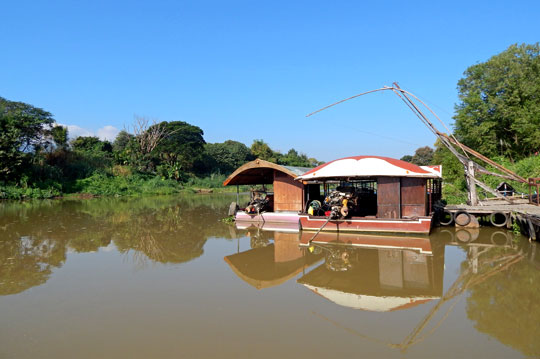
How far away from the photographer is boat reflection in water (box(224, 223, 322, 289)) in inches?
268

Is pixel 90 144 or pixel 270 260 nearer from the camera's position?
pixel 270 260

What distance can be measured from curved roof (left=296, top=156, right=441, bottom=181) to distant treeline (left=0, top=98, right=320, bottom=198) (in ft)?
90.4

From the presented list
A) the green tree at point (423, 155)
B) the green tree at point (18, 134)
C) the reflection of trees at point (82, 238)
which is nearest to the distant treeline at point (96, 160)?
the green tree at point (18, 134)

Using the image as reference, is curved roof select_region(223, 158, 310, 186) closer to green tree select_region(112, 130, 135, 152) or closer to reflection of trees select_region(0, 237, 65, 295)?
reflection of trees select_region(0, 237, 65, 295)

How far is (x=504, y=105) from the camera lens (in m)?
24.9

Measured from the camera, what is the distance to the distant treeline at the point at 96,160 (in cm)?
2850

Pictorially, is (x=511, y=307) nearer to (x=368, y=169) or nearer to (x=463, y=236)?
(x=463, y=236)

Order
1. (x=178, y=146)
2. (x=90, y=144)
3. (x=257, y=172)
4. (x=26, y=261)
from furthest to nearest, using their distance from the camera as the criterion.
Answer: (x=178, y=146)
(x=90, y=144)
(x=257, y=172)
(x=26, y=261)

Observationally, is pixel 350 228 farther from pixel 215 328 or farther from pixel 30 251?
pixel 30 251

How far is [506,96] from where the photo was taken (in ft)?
82.4

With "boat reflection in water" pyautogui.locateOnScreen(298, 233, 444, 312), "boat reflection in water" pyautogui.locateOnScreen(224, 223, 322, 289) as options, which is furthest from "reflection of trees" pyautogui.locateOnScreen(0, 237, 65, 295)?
"boat reflection in water" pyautogui.locateOnScreen(298, 233, 444, 312)

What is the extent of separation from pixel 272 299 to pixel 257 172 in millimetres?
10036

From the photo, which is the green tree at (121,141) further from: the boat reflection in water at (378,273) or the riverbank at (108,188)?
the boat reflection in water at (378,273)

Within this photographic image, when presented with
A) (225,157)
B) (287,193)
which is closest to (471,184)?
(287,193)
